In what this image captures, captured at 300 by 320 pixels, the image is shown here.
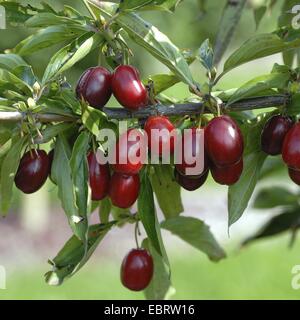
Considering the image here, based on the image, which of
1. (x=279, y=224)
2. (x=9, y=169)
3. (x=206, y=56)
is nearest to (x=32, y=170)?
(x=9, y=169)

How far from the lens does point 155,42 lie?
1.30 meters

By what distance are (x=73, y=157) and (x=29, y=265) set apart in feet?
13.9

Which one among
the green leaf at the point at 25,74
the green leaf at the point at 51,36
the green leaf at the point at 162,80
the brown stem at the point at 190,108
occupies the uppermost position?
the green leaf at the point at 51,36

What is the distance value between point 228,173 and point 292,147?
12 centimetres

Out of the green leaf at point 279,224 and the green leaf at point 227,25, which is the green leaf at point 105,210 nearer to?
the green leaf at point 227,25

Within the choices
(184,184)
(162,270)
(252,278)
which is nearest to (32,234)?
(252,278)

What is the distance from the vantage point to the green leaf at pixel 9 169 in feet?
4.31

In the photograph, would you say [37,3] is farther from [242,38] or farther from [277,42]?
[242,38]

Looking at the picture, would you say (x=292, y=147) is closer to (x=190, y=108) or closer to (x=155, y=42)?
(x=190, y=108)

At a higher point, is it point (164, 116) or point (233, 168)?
point (164, 116)

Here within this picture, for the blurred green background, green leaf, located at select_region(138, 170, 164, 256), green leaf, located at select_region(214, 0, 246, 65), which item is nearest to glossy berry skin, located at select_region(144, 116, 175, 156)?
green leaf, located at select_region(138, 170, 164, 256)

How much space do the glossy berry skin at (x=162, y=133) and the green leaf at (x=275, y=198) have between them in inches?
41.2

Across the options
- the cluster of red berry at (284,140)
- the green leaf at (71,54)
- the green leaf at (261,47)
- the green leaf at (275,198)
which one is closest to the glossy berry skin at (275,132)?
the cluster of red berry at (284,140)

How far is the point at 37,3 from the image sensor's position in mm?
1655
